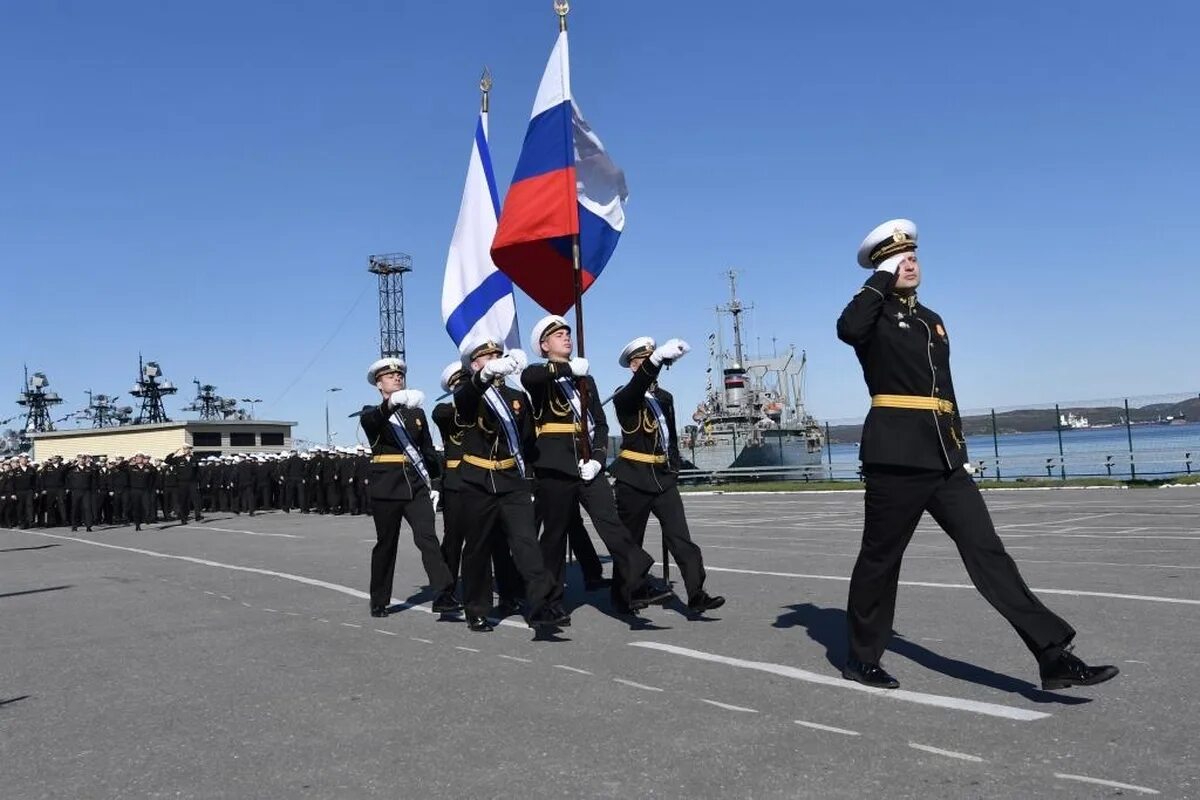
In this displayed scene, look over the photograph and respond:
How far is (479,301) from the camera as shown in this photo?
40.4ft

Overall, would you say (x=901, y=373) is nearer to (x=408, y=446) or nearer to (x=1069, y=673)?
(x=1069, y=673)

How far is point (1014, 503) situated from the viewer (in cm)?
1859

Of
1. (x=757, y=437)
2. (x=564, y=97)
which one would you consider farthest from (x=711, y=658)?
(x=757, y=437)

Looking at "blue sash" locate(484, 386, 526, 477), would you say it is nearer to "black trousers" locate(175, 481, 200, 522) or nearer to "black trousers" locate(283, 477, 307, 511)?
"black trousers" locate(175, 481, 200, 522)

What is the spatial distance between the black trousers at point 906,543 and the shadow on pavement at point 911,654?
1.10 ft

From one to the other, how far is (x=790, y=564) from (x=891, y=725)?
6230mm

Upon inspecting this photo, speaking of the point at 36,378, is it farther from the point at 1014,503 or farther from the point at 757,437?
the point at 1014,503

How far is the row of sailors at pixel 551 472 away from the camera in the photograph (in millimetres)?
7035

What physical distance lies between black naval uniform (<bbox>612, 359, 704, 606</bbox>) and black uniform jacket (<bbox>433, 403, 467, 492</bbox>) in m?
1.14

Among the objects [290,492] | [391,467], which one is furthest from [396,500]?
[290,492]

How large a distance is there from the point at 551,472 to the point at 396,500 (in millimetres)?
1639

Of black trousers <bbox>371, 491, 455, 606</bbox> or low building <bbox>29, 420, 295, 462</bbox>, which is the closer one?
black trousers <bbox>371, 491, 455, 606</bbox>

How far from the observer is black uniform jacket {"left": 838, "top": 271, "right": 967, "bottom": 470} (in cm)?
499

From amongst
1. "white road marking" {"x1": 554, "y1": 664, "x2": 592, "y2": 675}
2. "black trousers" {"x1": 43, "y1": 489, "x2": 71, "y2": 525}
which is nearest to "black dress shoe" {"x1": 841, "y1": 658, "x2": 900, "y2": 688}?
"white road marking" {"x1": 554, "y1": 664, "x2": 592, "y2": 675}
